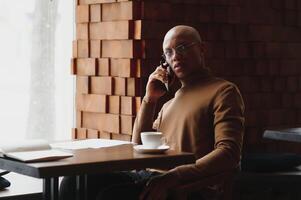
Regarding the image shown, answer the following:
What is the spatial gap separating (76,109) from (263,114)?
1.14 m

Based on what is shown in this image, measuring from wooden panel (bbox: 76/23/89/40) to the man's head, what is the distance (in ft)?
2.71

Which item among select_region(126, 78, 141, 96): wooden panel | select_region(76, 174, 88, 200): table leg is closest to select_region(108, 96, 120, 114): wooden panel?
select_region(126, 78, 141, 96): wooden panel

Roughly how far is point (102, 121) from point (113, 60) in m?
0.36

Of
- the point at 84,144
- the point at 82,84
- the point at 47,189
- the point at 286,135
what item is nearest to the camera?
the point at 47,189

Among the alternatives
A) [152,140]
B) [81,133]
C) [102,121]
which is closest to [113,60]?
[102,121]

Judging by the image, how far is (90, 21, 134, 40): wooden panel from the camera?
3.60 m

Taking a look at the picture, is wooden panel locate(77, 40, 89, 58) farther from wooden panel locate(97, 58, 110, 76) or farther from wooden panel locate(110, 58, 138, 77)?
wooden panel locate(110, 58, 138, 77)

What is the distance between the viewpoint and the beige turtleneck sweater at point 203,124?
2.76 metres

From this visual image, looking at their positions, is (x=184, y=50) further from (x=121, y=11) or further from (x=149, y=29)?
(x=121, y=11)

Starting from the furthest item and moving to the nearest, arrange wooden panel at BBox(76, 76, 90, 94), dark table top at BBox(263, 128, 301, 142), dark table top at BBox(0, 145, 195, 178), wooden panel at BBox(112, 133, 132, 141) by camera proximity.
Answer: wooden panel at BBox(76, 76, 90, 94) → wooden panel at BBox(112, 133, 132, 141) → dark table top at BBox(263, 128, 301, 142) → dark table top at BBox(0, 145, 195, 178)

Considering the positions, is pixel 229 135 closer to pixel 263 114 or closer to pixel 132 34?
pixel 132 34

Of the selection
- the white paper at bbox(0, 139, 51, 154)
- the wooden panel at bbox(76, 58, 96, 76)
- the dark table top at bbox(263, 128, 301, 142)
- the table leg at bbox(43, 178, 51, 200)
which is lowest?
the table leg at bbox(43, 178, 51, 200)

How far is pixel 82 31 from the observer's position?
388 centimetres

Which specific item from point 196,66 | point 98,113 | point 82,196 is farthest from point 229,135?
point 98,113
